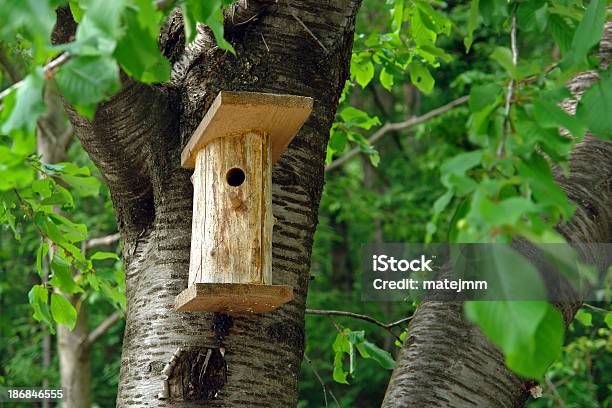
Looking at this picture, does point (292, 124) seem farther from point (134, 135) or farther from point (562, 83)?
point (562, 83)

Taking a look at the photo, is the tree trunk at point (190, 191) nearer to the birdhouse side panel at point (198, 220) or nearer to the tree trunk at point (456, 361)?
the birdhouse side panel at point (198, 220)

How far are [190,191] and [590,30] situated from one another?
1.24m

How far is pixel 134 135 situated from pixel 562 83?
121 cm

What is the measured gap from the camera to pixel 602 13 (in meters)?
1.26

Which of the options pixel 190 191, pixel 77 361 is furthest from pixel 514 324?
pixel 77 361

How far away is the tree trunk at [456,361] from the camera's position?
86.7 inches

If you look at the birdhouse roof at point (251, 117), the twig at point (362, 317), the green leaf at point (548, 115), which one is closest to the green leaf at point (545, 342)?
the green leaf at point (548, 115)

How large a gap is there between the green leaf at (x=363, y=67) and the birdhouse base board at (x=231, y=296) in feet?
5.30

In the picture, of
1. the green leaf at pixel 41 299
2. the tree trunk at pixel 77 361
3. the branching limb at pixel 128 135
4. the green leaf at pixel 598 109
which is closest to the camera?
the green leaf at pixel 598 109

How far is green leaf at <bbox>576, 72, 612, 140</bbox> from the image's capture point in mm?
1329

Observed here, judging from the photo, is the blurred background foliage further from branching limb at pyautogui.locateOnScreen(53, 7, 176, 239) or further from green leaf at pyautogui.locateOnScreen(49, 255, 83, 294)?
branching limb at pyautogui.locateOnScreen(53, 7, 176, 239)

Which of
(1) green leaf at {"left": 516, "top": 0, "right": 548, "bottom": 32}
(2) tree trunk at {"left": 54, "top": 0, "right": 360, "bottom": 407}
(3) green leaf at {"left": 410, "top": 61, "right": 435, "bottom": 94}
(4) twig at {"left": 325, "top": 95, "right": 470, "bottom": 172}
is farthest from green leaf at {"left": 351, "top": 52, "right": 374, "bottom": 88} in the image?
(4) twig at {"left": 325, "top": 95, "right": 470, "bottom": 172}

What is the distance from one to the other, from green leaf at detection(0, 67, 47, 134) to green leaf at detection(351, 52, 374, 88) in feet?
7.85

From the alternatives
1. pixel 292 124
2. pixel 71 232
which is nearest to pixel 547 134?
pixel 292 124
